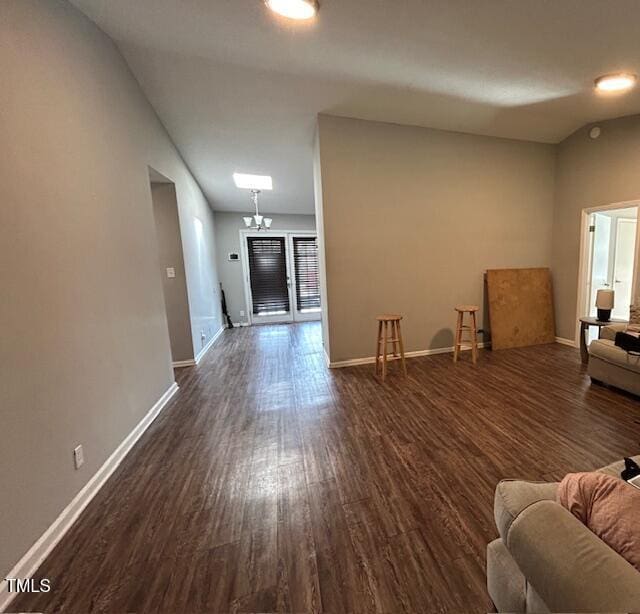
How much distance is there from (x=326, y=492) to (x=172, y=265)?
3.25m

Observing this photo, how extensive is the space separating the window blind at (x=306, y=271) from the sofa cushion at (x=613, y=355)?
16.5 feet

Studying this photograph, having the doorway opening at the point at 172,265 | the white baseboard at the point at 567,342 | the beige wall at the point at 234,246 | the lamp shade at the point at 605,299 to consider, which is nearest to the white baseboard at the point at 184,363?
the doorway opening at the point at 172,265

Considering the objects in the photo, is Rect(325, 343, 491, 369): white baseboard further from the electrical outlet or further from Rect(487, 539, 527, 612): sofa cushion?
Rect(487, 539, 527, 612): sofa cushion

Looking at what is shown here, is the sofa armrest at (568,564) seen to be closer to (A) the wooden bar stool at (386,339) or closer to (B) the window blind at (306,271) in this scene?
(A) the wooden bar stool at (386,339)

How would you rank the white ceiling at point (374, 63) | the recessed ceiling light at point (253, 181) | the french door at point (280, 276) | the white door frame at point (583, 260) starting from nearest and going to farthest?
1. the white ceiling at point (374, 63)
2. the white door frame at point (583, 260)
3. the recessed ceiling light at point (253, 181)
4. the french door at point (280, 276)

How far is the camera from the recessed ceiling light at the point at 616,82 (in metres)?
2.50

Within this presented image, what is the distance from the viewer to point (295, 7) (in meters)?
1.78

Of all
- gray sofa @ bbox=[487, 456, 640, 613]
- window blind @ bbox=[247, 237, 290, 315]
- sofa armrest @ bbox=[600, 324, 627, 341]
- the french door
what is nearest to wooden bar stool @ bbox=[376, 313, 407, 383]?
sofa armrest @ bbox=[600, 324, 627, 341]

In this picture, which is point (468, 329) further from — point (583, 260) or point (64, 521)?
point (64, 521)

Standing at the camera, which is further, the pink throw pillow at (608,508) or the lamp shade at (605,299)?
the lamp shade at (605,299)

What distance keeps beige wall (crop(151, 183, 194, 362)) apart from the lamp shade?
490 cm

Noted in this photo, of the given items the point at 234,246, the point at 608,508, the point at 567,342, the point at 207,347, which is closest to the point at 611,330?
the point at 567,342

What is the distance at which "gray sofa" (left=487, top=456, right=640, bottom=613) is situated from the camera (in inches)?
20.8

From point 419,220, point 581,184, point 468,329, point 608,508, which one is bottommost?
point 468,329
